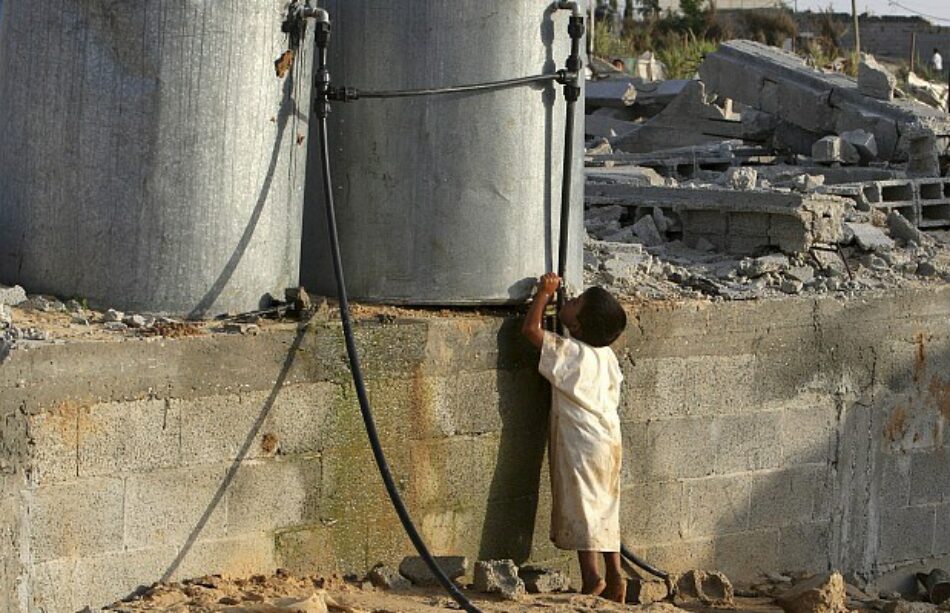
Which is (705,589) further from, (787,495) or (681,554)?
(787,495)

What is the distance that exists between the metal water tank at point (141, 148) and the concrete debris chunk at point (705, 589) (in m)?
2.05

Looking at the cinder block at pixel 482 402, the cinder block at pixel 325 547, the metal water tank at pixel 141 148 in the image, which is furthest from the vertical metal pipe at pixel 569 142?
the cinder block at pixel 325 547

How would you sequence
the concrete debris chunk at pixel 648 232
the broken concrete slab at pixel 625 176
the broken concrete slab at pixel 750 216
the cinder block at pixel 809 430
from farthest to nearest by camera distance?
the broken concrete slab at pixel 625 176 < the concrete debris chunk at pixel 648 232 < the broken concrete slab at pixel 750 216 < the cinder block at pixel 809 430

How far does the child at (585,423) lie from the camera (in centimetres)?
627

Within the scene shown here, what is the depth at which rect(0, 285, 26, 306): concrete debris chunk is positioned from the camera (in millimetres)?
5875

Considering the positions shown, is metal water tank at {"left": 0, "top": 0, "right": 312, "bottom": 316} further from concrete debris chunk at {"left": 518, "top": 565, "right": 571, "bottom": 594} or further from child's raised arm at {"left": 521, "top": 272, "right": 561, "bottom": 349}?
concrete debris chunk at {"left": 518, "top": 565, "right": 571, "bottom": 594}

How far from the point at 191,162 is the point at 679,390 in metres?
2.16

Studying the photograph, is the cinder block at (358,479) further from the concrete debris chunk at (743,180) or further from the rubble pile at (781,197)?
the concrete debris chunk at (743,180)

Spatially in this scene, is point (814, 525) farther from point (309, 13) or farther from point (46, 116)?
point (46, 116)

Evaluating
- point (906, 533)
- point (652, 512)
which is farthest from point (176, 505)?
point (906, 533)

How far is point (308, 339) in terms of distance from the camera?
5.91 metres

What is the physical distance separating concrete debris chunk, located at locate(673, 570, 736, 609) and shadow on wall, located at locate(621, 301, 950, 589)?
0.61 ft

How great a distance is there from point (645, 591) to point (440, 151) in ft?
6.04

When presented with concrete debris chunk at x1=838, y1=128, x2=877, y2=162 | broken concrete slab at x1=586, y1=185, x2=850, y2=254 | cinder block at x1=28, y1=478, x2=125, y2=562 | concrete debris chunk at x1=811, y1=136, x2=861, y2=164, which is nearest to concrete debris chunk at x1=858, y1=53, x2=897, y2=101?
concrete debris chunk at x1=838, y1=128, x2=877, y2=162
